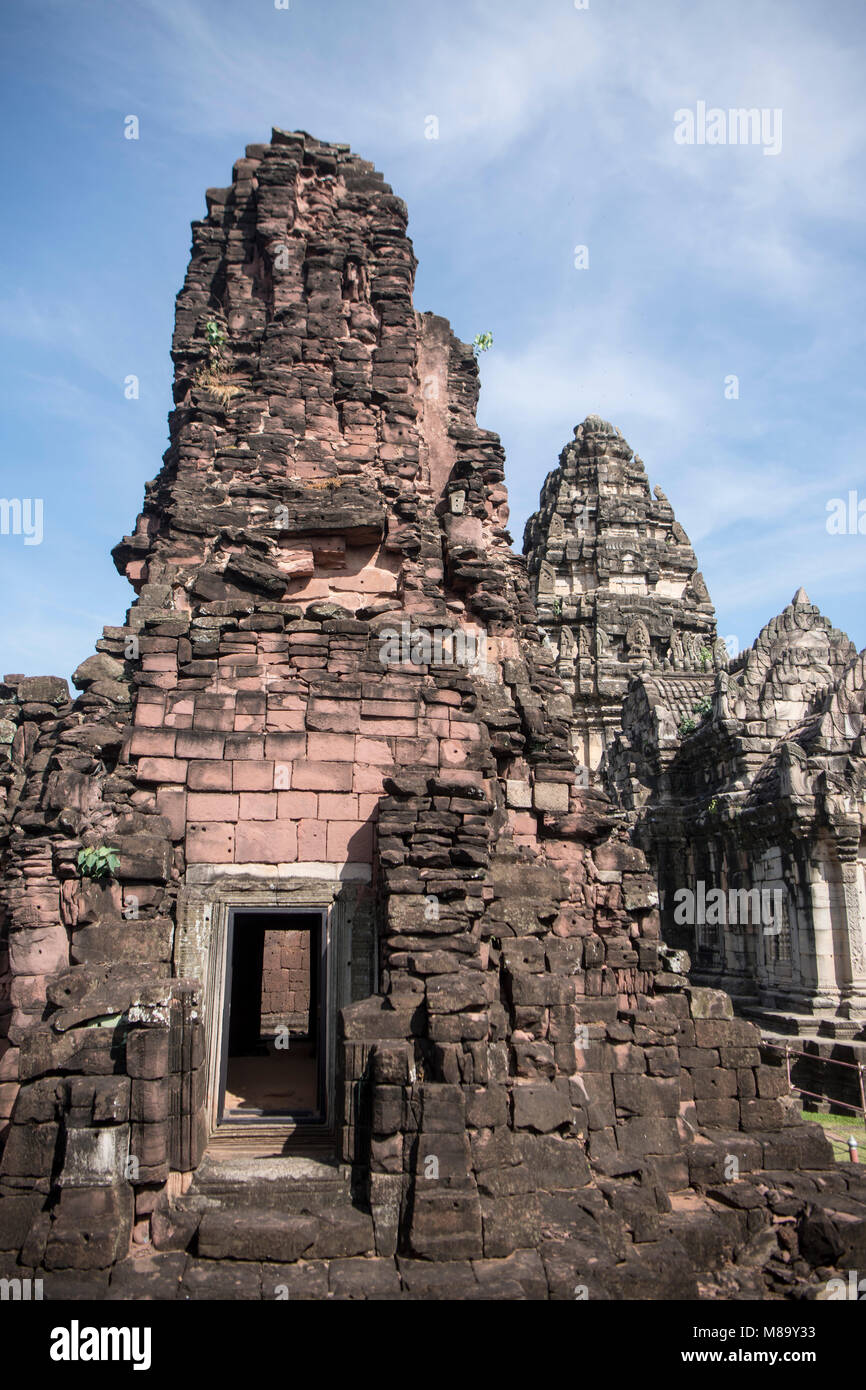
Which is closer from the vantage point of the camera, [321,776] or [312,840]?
[312,840]

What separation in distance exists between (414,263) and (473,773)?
7698mm

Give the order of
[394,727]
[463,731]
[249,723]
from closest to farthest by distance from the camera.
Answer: [249,723], [394,727], [463,731]

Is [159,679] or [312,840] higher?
[159,679]

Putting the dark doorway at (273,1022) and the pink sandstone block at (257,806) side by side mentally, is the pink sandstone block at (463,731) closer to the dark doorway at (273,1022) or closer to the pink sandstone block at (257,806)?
the pink sandstone block at (257,806)

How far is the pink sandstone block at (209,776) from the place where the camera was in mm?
8148

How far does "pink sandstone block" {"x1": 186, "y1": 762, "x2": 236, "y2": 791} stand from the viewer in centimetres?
815

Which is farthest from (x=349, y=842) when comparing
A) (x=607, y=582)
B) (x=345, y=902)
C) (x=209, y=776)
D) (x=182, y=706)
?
(x=607, y=582)

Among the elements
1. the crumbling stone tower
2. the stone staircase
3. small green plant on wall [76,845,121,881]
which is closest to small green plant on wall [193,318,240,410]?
small green plant on wall [76,845,121,881]

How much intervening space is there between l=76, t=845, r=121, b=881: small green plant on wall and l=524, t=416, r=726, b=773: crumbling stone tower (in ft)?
95.5

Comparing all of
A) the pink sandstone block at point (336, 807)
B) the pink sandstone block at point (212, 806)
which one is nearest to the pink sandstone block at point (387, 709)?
the pink sandstone block at point (336, 807)

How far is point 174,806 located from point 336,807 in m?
1.47

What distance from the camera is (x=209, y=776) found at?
8.18m

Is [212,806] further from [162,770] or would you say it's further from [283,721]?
[283,721]

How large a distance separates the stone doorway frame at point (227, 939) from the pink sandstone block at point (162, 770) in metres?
0.87
